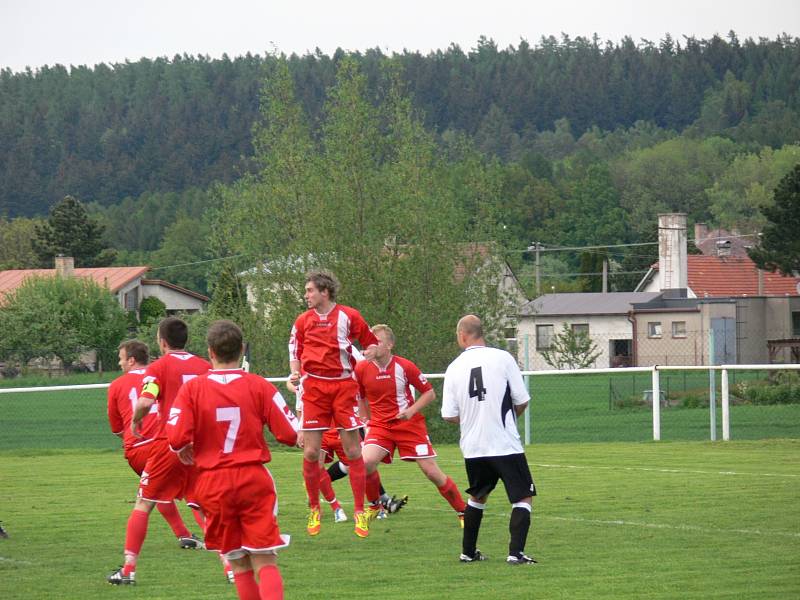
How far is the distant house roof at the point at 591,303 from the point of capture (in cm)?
6939

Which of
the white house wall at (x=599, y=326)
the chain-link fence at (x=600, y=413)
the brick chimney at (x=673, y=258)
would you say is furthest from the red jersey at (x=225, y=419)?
the white house wall at (x=599, y=326)

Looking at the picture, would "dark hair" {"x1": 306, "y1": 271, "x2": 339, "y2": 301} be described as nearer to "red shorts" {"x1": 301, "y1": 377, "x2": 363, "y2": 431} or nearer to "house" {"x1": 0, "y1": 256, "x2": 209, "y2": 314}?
"red shorts" {"x1": 301, "y1": 377, "x2": 363, "y2": 431}

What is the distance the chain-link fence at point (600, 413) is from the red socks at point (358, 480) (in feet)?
38.6

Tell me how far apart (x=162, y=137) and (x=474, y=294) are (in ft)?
506

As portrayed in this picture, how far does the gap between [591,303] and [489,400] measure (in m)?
64.1

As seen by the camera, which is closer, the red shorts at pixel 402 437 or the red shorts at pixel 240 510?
the red shorts at pixel 240 510

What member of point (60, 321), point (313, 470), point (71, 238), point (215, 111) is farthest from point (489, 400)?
point (215, 111)

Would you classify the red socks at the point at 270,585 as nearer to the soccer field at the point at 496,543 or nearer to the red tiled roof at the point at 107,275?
the soccer field at the point at 496,543

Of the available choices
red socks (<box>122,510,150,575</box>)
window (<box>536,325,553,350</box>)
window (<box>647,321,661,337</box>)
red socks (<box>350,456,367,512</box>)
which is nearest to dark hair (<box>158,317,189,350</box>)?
red socks (<box>122,510,150,575</box>)

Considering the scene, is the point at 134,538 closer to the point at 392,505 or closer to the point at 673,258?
the point at 392,505

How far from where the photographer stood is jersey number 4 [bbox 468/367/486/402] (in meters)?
9.16

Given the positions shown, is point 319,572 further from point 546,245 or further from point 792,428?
point 546,245

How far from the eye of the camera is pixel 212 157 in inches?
6924

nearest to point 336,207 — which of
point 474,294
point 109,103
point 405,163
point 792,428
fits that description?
point 405,163
